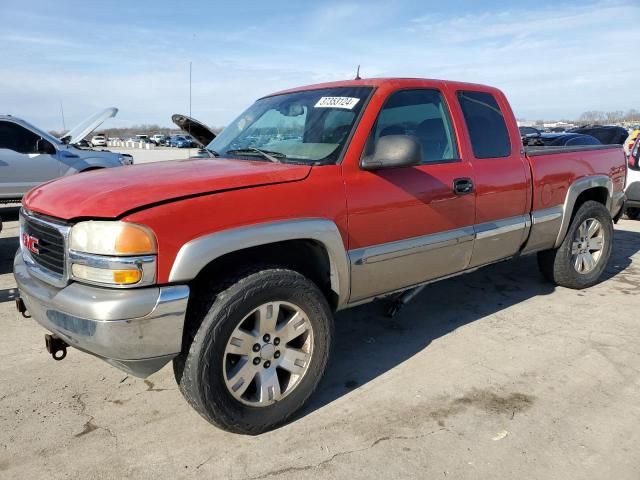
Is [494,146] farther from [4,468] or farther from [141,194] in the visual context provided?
[4,468]

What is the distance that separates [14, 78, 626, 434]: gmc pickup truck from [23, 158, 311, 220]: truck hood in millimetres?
11

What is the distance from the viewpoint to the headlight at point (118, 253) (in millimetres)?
2281

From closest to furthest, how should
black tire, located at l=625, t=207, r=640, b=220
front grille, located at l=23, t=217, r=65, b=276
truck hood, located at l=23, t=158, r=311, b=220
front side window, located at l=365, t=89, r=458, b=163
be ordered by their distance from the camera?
truck hood, located at l=23, t=158, r=311, b=220 → front grille, located at l=23, t=217, r=65, b=276 → front side window, located at l=365, t=89, r=458, b=163 → black tire, located at l=625, t=207, r=640, b=220

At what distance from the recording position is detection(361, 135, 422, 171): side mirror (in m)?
2.94

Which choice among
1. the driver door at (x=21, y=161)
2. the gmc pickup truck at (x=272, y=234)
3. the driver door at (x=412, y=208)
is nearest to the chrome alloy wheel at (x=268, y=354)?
the gmc pickup truck at (x=272, y=234)

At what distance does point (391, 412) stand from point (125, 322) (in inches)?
61.2

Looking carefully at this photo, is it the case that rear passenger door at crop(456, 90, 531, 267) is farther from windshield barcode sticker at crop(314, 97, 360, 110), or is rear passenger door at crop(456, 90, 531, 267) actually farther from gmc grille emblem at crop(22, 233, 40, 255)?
gmc grille emblem at crop(22, 233, 40, 255)

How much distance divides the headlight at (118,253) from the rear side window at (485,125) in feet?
8.31

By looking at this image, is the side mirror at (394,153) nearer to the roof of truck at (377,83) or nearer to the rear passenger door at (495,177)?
the roof of truck at (377,83)

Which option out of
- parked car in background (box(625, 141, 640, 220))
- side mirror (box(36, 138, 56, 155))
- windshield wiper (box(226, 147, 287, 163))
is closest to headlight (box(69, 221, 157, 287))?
windshield wiper (box(226, 147, 287, 163))

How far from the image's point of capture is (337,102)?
132 inches

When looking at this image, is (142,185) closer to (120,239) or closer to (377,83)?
(120,239)

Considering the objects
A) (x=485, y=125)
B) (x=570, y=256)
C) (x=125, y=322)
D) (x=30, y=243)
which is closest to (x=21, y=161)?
(x=30, y=243)

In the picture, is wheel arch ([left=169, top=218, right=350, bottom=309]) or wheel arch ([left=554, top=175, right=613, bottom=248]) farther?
wheel arch ([left=554, top=175, right=613, bottom=248])
